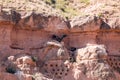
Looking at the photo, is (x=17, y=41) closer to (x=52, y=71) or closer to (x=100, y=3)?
(x=52, y=71)

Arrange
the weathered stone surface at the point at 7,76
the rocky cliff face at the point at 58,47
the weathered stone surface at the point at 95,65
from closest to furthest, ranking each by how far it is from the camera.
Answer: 1. the weathered stone surface at the point at 7,76
2. the rocky cliff face at the point at 58,47
3. the weathered stone surface at the point at 95,65

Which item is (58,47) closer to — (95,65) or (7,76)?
(95,65)

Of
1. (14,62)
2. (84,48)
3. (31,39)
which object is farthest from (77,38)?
(14,62)

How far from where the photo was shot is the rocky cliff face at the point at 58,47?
58.5 ft

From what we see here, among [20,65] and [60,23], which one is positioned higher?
[60,23]

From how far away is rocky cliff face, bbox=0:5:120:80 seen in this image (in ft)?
58.5

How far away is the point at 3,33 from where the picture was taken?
18.0m

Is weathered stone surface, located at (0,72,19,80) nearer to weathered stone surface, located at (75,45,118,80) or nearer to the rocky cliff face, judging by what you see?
the rocky cliff face

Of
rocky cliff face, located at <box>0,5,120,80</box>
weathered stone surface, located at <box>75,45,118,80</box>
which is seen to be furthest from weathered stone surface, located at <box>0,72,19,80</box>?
weathered stone surface, located at <box>75,45,118,80</box>

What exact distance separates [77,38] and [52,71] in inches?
82.5

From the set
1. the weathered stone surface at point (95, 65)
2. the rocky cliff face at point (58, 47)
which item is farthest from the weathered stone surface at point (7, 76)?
the weathered stone surface at point (95, 65)

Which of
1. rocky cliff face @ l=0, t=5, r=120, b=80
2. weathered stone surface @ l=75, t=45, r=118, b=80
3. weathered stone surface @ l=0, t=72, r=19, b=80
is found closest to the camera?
weathered stone surface @ l=0, t=72, r=19, b=80

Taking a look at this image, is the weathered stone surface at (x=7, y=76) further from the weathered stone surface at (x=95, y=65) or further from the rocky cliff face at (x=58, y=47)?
the weathered stone surface at (x=95, y=65)

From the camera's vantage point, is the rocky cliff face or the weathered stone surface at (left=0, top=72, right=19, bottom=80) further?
the rocky cliff face
